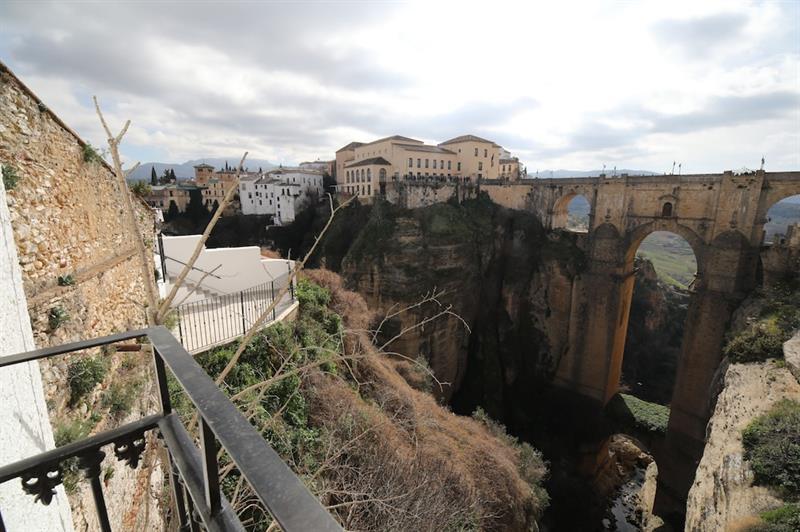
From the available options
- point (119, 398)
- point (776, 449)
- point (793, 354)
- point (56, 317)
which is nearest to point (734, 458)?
point (776, 449)

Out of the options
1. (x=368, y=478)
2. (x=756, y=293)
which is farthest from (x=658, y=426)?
(x=368, y=478)

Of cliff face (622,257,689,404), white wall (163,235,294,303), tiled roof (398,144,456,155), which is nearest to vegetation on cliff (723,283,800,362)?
white wall (163,235,294,303)

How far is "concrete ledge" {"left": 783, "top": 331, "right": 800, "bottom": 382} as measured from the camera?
9523mm

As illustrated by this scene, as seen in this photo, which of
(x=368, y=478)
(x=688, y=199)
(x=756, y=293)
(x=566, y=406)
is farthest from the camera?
(x=566, y=406)

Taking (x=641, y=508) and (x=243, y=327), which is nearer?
(x=243, y=327)

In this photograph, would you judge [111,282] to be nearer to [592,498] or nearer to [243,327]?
[243,327]

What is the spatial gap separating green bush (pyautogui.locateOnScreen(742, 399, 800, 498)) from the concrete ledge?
2.25m

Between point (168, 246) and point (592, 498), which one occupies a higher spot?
point (168, 246)

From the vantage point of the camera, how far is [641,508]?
19375 millimetres

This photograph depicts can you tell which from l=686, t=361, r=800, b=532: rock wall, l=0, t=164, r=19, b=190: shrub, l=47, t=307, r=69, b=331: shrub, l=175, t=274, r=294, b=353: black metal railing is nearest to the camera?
l=0, t=164, r=19, b=190: shrub

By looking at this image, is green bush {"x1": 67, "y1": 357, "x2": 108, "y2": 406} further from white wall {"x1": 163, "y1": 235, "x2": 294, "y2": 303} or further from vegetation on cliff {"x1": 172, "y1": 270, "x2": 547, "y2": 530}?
white wall {"x1": 163, "y1": 235, "x2": 294, "y2": 303}

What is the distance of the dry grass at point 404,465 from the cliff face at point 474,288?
38.1ft

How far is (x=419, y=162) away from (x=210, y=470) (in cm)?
3438

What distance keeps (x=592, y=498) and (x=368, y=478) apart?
18897mm
